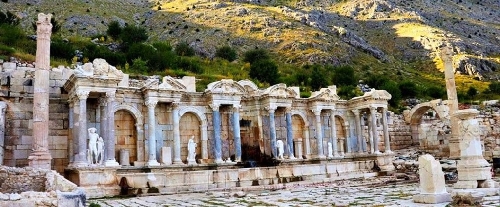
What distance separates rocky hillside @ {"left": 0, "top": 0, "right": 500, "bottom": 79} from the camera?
6471 cm

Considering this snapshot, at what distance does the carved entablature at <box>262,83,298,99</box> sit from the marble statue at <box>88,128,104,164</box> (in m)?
9.23

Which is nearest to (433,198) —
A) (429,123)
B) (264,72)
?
(429,123)

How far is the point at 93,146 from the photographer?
1717 centimetres

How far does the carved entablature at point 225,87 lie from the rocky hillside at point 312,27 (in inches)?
1504

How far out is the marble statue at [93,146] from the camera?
17.1 m

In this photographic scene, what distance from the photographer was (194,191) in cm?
1675

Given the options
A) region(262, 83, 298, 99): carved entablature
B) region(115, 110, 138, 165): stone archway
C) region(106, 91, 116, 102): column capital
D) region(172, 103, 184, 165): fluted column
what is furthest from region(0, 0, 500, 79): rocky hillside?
region(106, 91, 116, 102): column capital

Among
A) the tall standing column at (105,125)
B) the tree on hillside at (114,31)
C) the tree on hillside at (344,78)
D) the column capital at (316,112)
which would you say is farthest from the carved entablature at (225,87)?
the tree on hillside at (114,31)

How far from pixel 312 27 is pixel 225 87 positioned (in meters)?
55.6

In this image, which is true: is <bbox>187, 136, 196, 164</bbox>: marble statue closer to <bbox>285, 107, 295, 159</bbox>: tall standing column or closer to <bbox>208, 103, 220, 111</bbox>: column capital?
<bbox>208, 103, 220, 111</bbox>: column capital

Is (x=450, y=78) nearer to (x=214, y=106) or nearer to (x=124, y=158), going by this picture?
(x=214, y=106)

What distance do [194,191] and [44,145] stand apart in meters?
5.56

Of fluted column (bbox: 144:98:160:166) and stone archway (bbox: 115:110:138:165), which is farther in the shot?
stone archway (bbox: 115:110:138:165)

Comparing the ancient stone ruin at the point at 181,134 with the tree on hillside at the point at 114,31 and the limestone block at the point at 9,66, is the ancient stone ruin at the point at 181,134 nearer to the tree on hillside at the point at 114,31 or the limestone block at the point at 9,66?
the limestone block at the point at 9,66
